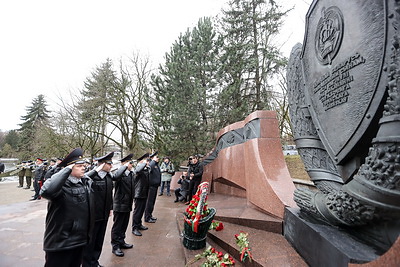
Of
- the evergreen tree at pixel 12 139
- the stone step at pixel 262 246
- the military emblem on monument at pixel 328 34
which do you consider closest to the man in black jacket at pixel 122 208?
the stone step at pixel 262 246

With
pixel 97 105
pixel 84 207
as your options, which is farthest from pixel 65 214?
pixel 97 105

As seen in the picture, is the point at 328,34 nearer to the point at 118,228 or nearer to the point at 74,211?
the point at 74,211

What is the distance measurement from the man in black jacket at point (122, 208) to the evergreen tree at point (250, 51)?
29.4 feet

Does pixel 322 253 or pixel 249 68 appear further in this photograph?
pixel 249 68

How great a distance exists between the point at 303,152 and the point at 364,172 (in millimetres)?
1328

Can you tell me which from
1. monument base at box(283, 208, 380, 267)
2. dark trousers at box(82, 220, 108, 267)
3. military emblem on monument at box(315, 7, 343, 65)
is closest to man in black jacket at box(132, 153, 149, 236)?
dark trousers at box(82, 220, 108, 267)

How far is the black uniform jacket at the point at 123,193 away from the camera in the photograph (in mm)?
4406

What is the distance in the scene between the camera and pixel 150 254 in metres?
4.01

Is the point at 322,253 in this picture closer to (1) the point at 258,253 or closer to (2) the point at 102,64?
(1) the point at 258,253

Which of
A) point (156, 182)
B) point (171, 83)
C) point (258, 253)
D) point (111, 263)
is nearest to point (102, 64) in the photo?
point (171, 83)

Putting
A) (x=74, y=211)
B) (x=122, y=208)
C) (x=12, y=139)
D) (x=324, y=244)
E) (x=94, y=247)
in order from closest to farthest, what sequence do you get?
(x=324, y=244)
(x=74, y=211)
(x=94, y=247)
(x=122, y=208)
(x=12, y=139)

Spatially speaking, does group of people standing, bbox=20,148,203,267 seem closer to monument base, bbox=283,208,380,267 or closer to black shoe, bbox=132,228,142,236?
black shoe, bbox=132,228,142,236

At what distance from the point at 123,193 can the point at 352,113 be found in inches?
172

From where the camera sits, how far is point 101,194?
12.3 feet
